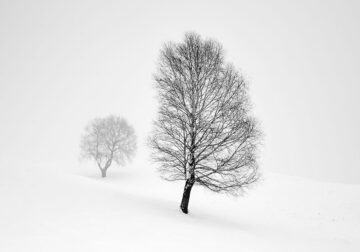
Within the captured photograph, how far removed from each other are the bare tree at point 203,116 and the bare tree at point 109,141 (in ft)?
99.9

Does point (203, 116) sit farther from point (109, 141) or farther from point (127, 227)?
point (109, 141)

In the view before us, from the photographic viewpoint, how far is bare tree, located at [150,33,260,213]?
15.0m

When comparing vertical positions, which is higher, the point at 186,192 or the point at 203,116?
the point at 203,116

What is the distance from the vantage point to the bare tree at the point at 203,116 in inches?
590

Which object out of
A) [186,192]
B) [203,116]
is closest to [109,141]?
[186,192]

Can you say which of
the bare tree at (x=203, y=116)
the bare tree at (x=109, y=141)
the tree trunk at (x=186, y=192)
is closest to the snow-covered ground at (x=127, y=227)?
the tree trunk at (x=186, y=192)

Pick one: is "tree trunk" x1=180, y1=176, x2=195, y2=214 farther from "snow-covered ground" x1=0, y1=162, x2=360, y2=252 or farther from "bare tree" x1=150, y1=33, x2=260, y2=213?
"snow-covered ground" x1=0, y1=162, x2=360, y2=252

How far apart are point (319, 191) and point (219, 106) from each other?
916 inches

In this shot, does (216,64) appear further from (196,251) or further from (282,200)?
(282,200)

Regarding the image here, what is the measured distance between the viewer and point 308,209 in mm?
25375

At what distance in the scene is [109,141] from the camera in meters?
45.0

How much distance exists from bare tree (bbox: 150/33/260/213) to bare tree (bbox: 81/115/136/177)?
3045 centimetres

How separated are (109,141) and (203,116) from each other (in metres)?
33.1

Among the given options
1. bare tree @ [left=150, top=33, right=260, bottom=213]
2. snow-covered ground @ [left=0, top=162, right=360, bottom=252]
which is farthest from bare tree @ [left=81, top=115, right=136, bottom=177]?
bare tree @ [left=150, top=33, right=260, bottom=213]
